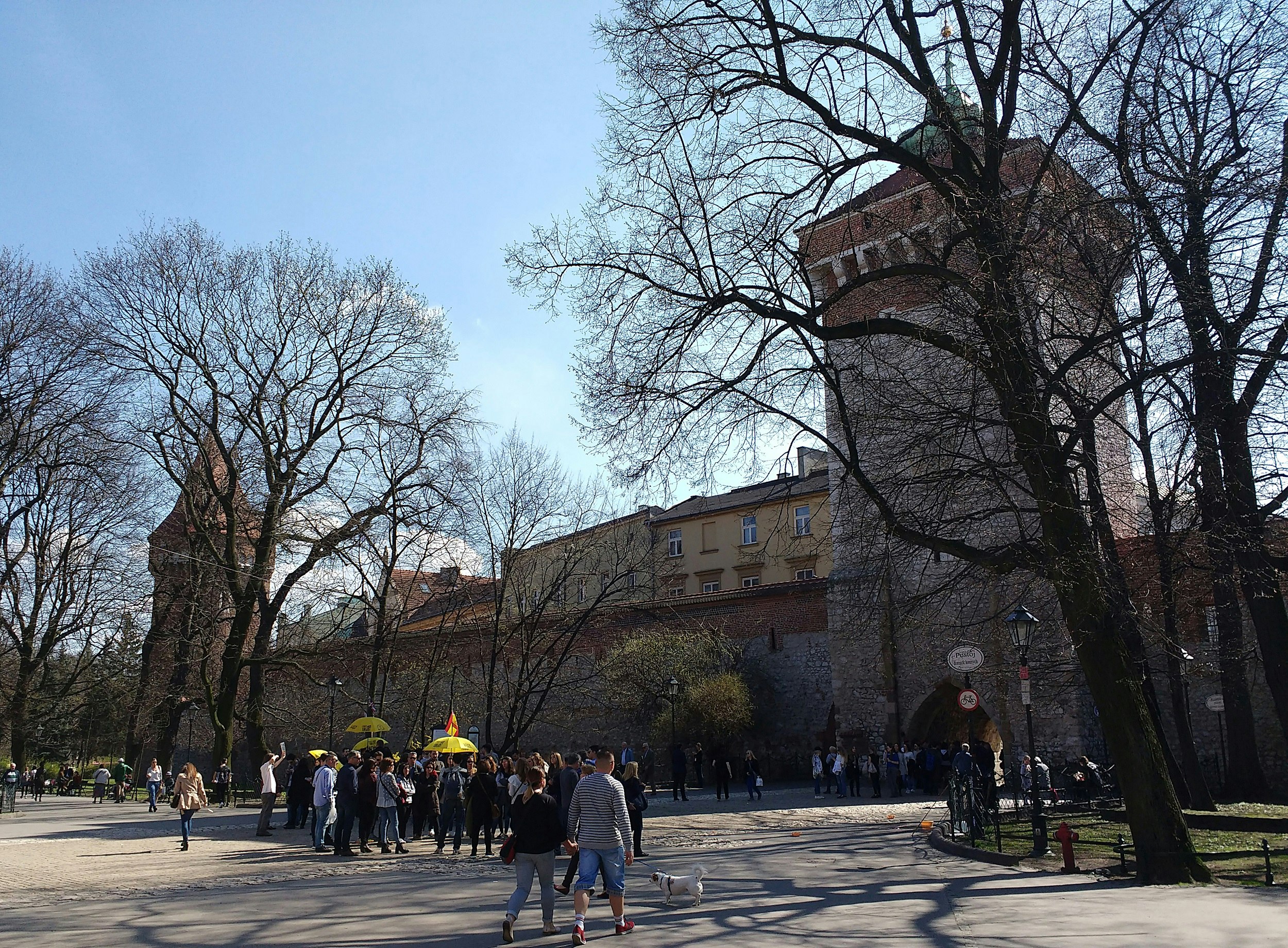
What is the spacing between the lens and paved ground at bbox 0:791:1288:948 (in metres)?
8.62

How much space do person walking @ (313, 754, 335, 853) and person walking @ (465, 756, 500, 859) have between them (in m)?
2.35

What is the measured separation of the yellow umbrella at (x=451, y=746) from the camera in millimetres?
22623

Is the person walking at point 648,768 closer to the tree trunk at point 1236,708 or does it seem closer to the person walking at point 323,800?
the person walking at point 323,800

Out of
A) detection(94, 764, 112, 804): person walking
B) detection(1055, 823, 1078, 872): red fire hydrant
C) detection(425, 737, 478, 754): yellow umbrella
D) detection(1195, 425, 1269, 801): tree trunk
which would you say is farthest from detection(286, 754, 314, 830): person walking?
detection(94, 764, 112, 804): person walking

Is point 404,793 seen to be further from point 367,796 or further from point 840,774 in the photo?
point 840,774

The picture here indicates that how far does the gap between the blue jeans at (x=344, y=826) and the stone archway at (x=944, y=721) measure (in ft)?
67.8

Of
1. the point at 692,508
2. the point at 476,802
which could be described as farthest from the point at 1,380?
the point at 692,508

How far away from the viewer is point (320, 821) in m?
17.2

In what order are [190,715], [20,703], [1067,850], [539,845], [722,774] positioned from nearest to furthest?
[539,845], [1067,850], [722,774], [20,703], [190,715]

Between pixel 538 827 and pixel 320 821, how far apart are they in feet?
32.7

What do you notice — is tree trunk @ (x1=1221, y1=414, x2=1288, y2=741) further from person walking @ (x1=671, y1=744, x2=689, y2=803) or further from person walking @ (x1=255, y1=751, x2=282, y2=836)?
person walking @ (x1=255, y1=751, x2=282, y2=836)

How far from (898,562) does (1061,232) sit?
20.6ft

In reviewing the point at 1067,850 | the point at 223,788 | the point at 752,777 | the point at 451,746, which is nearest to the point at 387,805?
the point at 451,746

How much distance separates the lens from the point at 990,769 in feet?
74.1
